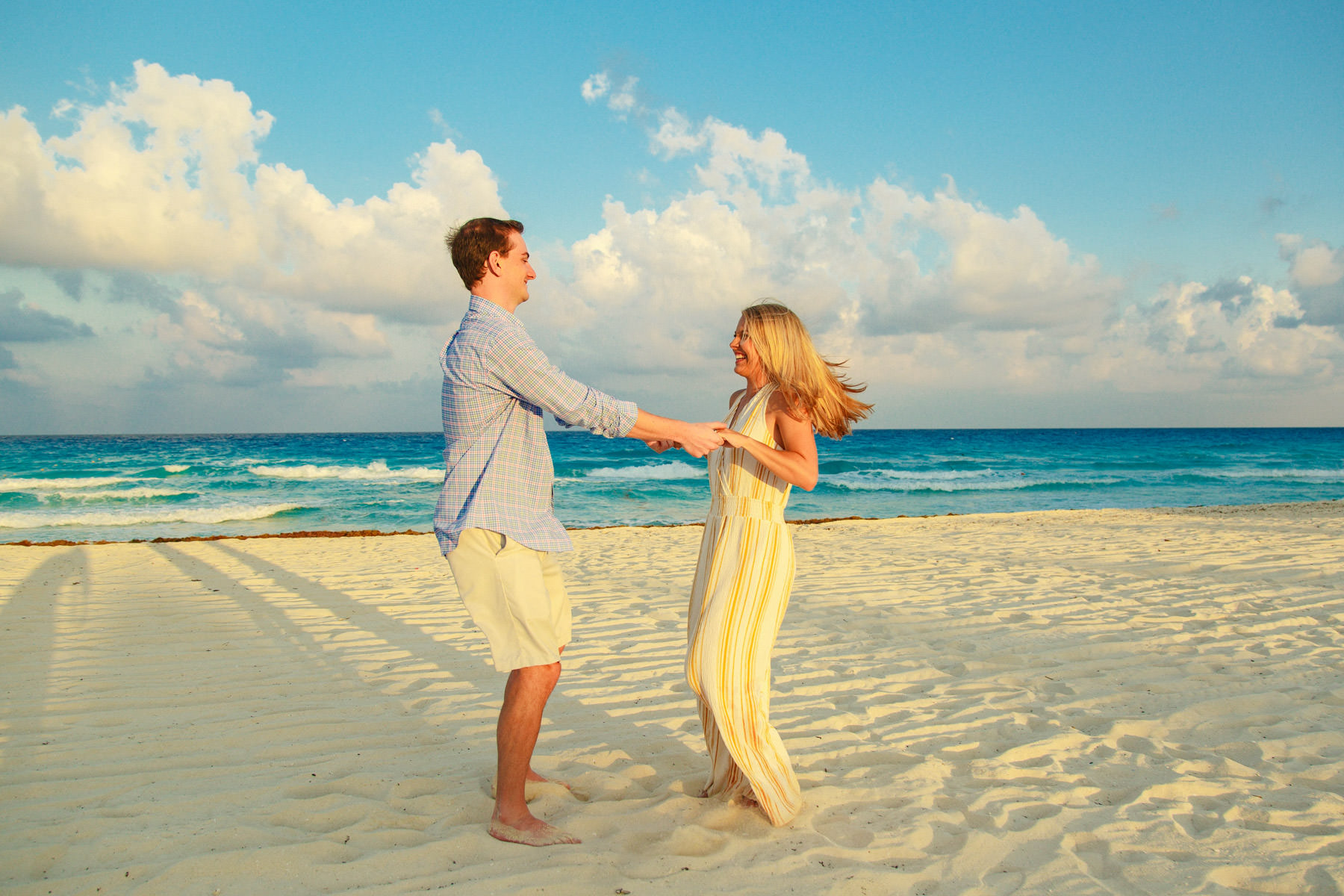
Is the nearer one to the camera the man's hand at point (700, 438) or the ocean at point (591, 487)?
the man's hand at point (700, 438)

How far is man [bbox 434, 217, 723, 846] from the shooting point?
2.68 metres

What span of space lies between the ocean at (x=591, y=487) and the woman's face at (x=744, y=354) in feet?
46.9

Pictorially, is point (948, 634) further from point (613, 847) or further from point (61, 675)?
point (61, 675)

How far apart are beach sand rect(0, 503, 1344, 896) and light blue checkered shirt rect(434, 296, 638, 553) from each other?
116cm

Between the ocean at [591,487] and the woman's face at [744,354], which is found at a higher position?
the woman's face at [744,354]

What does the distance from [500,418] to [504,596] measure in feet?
2.13

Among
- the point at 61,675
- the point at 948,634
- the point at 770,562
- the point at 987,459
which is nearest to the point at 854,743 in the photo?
the point at 770,562

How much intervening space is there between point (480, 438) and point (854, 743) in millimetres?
2353

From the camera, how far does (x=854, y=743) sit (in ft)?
12.0

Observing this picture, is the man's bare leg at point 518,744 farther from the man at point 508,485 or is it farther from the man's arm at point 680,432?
the man's arm at point 680,432

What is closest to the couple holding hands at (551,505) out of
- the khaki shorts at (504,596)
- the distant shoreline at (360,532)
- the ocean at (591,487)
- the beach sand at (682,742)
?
the khaki shorts at (504,596)

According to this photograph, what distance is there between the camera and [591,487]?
1007 inches

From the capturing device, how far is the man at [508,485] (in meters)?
2.68

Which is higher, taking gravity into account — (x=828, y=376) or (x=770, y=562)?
(x=828, y=376)
